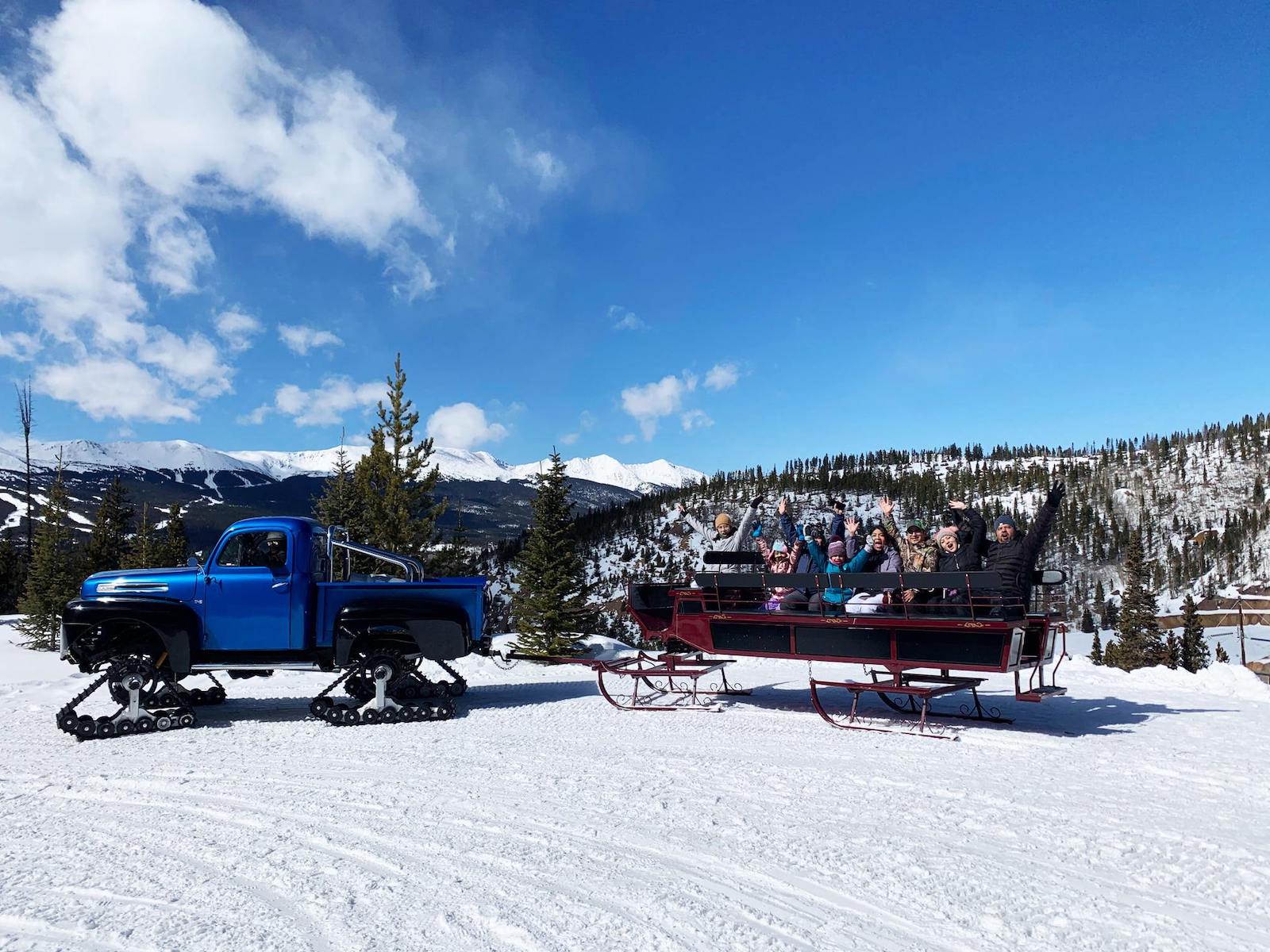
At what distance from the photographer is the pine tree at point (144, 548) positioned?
97.7ft

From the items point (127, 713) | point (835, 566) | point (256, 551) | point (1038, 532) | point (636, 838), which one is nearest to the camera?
point (636, 838)

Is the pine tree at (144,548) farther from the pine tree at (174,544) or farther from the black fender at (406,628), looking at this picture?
the black fender at (406,628)

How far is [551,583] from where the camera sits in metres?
Result: 21.8

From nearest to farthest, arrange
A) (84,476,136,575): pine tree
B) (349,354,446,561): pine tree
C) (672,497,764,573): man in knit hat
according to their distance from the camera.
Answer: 1. (672,497,764,573): man in knit hat
2. (349,354,446,561): pine tree
3. (84,476,136,575): pine tree

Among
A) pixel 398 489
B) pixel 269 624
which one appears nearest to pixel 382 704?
pixel 269 624

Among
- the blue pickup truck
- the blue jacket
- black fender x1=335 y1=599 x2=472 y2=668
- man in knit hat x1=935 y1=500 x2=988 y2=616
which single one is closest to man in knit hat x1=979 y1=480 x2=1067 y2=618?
man in knit hat x1=935 y1=500 x2=988 y2=616

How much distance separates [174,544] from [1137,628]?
45.7 meters

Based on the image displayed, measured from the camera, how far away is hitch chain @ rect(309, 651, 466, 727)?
8.64 meters

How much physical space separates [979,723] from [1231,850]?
421cm

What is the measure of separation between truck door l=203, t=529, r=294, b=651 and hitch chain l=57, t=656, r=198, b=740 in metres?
0.67

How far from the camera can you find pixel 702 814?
5191 mm

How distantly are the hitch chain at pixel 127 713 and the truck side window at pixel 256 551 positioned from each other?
1.35 meters

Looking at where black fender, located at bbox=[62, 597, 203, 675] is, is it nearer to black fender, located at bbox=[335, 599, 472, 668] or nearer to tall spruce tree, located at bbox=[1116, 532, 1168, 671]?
black fender, located at bbox=[335, 599, 472, 668]

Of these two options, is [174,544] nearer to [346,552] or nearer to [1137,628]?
→ [346,552]
